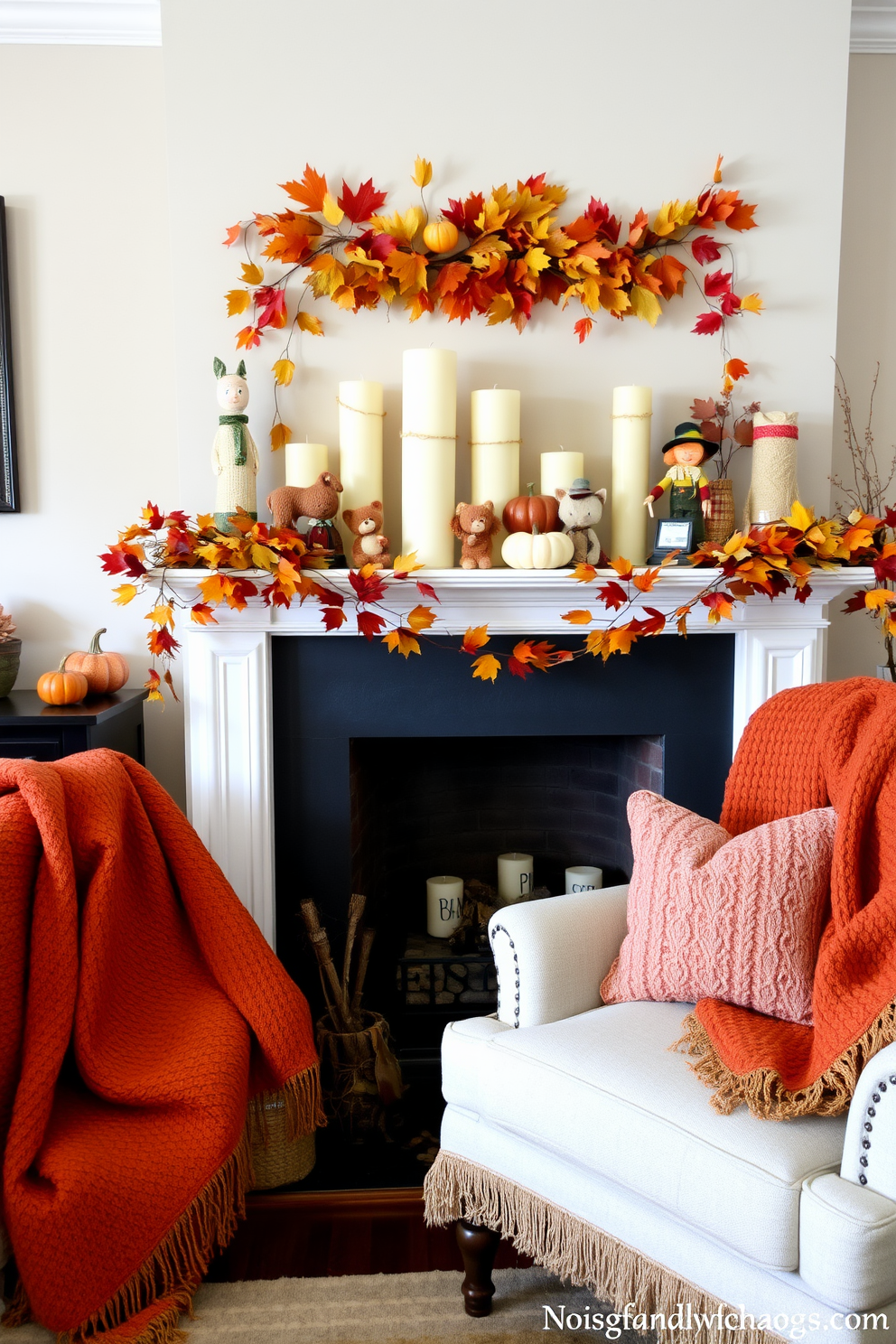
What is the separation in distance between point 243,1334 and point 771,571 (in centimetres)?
159

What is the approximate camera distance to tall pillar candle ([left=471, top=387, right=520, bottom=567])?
196cm

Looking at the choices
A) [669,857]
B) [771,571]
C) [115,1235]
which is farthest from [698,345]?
[115,1235]

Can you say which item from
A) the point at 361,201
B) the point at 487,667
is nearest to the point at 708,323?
the point at 361,201

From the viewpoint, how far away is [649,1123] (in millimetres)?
1263

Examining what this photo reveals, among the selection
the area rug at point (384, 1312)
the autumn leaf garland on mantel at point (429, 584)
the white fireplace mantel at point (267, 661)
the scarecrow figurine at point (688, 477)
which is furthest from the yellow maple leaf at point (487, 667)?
the area rug at point (384, 1312)

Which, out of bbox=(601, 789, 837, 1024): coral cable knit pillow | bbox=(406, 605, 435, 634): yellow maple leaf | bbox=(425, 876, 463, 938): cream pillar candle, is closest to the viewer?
bbox=(601, 789, 837, 1024): coral cable knit pillow

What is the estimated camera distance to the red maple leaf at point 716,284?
78.2 inches

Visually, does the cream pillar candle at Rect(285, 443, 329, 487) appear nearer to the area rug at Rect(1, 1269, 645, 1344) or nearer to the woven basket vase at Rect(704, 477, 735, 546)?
the woven basket vase at Rect(704, 477, 735, 546)

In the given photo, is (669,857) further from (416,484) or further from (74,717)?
(74,717)

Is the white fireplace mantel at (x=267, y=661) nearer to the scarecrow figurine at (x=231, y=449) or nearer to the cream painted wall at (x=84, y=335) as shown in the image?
the scarecrow figurine at (x=231, y=449)

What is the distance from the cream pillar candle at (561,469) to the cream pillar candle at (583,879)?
3.17 ft

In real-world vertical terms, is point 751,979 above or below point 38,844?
below

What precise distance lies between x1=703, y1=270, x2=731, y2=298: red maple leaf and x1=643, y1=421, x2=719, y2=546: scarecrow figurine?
29cm

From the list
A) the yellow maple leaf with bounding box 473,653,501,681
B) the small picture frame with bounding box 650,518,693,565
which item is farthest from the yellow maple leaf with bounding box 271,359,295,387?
the small picture frame with bounding box 650,518,693,565
